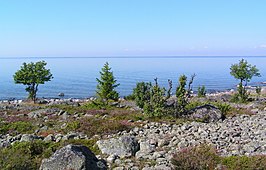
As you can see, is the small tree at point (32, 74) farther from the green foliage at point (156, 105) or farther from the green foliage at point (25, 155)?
the green foliage at point (25, 155)

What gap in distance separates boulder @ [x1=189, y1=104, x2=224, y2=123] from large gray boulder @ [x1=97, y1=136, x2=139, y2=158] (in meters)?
10.8

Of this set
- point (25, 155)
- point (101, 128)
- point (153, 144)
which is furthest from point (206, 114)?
point (25, 155)

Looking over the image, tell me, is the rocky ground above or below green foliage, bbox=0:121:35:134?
above

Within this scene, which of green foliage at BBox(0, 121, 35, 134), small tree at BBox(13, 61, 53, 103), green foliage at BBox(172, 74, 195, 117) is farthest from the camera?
small tree at BBox(13, 61, 53, 103)

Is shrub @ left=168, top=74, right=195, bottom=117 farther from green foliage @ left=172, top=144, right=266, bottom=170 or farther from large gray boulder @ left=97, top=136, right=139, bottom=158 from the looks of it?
green foliage @ left=172, top=144, right=266, bottom=170

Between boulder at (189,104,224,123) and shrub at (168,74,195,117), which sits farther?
shrub at (168,74,195,117)

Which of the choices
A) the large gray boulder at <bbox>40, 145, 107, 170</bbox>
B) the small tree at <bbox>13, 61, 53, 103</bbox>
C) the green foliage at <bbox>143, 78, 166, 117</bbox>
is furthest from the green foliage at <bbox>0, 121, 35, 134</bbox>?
the small tree at <bbox>13, 61, 53, 103</bbox>

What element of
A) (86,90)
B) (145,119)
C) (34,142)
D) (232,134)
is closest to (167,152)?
(232,134)

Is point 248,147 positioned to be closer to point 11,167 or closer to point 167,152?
point 167,152

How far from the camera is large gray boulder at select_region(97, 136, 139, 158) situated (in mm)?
12375

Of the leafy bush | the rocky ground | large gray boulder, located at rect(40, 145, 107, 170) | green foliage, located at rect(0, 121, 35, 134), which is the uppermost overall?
large gray boulder, located at rect(40, 145, 107, 170)

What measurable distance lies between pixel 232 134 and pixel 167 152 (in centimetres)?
491

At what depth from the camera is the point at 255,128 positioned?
17797 mm

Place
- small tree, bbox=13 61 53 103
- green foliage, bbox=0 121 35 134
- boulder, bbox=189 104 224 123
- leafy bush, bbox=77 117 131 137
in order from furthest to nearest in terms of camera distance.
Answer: small tree, bbox=13 61 53 103
boulder, bbox=189 104 224 123
green foliage, bbox=0 121 35 134
leafy bush, bbox=77 117 131 137
